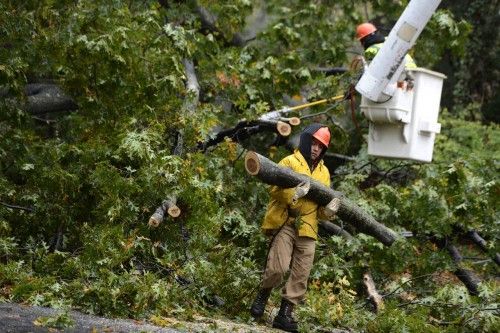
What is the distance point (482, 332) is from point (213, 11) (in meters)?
5.76

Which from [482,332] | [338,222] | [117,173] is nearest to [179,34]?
[117,173]

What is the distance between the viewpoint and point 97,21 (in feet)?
28.4

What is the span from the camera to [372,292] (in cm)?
860

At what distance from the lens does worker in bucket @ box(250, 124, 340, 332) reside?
7230 millimetres

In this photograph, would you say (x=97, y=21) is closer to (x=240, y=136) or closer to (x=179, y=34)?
(x=179, y=34)

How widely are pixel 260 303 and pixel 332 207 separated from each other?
3.59 feet

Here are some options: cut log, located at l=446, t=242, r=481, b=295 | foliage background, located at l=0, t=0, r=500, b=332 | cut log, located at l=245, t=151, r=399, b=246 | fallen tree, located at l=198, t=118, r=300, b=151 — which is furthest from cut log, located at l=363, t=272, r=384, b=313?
fallen tree, located at l=198, t=118, r=300, b=151

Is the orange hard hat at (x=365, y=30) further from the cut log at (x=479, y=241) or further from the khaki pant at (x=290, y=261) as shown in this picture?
the khaki pant at (x=290, y=261)

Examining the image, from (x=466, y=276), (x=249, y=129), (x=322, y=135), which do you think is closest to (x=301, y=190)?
(x=322, y=135)

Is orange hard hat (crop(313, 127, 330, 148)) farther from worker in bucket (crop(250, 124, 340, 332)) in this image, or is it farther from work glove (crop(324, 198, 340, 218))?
work glove (crop(324, 198, 340, 218))

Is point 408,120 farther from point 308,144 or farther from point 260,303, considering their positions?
point 260,303

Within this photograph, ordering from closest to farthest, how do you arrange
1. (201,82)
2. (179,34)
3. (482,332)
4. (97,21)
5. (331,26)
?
1. (482,332)
2. (97,21)
3. (179,34)
4. (201,82)
5. (331,26)

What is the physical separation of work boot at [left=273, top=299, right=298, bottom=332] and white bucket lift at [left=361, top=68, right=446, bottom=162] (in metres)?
2.40

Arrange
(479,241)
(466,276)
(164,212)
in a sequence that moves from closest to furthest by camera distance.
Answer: (164,212) < (466,276) < (479,241)
